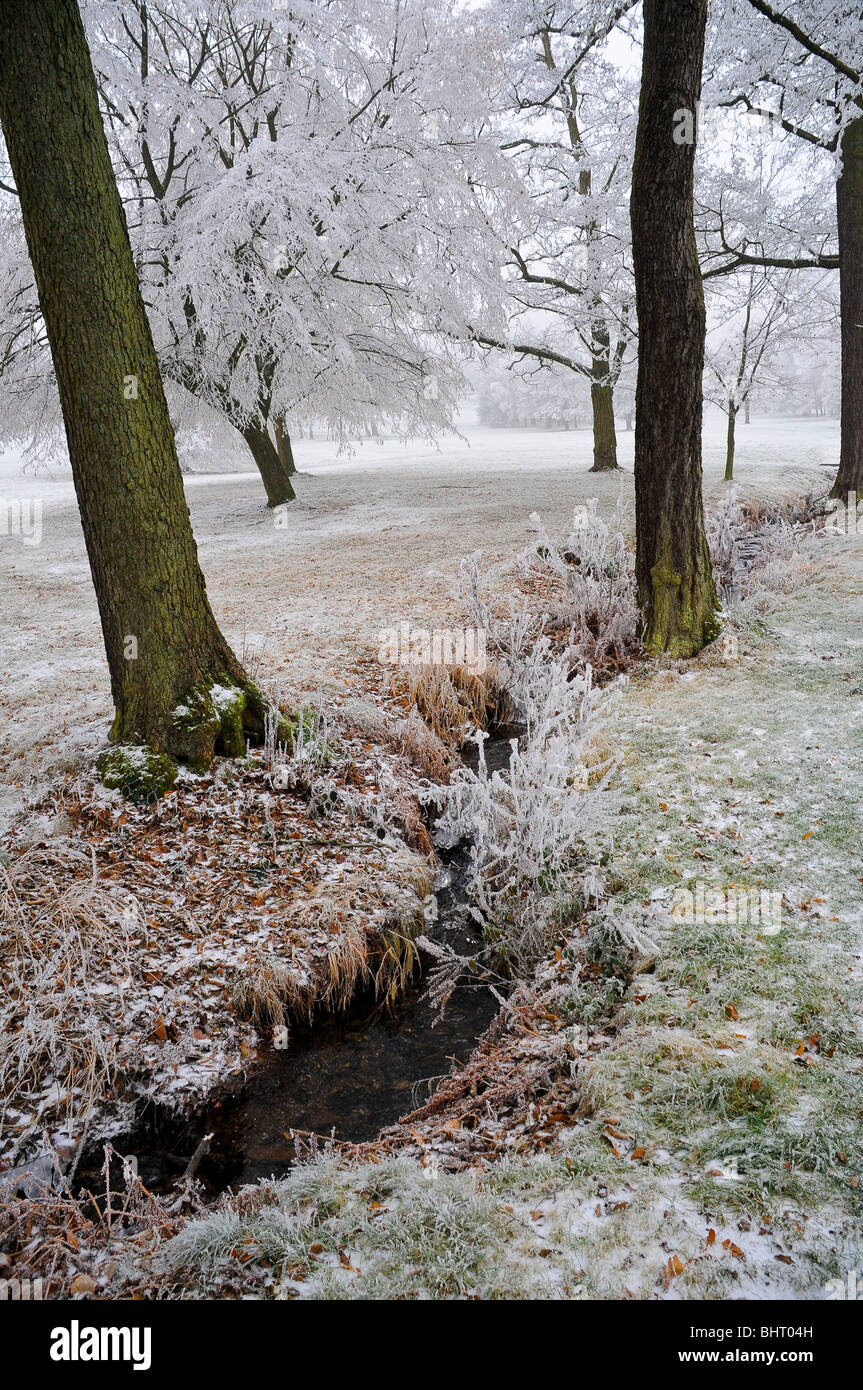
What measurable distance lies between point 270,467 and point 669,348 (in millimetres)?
10590

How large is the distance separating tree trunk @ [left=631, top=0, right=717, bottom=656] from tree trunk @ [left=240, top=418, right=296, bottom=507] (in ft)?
31.5

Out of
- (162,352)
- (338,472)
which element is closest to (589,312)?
(162,352)

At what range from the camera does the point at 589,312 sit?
13.7m

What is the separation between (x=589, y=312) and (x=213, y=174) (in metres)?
6.92

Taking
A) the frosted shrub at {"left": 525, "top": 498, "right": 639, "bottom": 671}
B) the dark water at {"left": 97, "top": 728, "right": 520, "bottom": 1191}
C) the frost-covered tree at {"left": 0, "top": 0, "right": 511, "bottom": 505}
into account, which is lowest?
the dark water at {"left": 97, "top": 728, "right": 520, "bottom": 1191}

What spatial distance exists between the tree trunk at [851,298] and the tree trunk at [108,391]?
386 inches

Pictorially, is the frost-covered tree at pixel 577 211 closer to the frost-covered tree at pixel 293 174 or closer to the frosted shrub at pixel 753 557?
the frost-covered tree at pixel 293 174

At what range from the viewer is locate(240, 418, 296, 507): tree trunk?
13.8 metres

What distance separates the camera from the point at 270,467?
14414 mm

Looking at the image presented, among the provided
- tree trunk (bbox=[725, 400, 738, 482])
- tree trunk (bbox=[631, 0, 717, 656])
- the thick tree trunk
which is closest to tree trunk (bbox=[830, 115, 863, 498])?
tree trunk (bbox=[725, 400, 738, 482])

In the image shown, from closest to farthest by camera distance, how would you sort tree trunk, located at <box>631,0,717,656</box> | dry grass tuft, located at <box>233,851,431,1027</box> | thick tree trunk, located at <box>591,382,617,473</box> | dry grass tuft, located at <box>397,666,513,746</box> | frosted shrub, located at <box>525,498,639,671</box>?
dry grass tuft, located at <box>233,851,431,1027</box>, tree trunk, located at <box>631,0,717,656</box>, dry grass tuft, located at <box>397,666,513,746</box>, frosted shrub, located at <box>525,498,639,671</box>, thick tree trunk, located at <box>591,382,617,473</box>

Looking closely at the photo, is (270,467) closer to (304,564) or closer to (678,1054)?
(304,564)

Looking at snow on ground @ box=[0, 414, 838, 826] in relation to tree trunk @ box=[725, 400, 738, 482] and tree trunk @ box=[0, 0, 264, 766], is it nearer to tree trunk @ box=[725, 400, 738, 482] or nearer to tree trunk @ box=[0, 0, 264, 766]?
tree trunk @ box=[725, 400, 738, 482]
